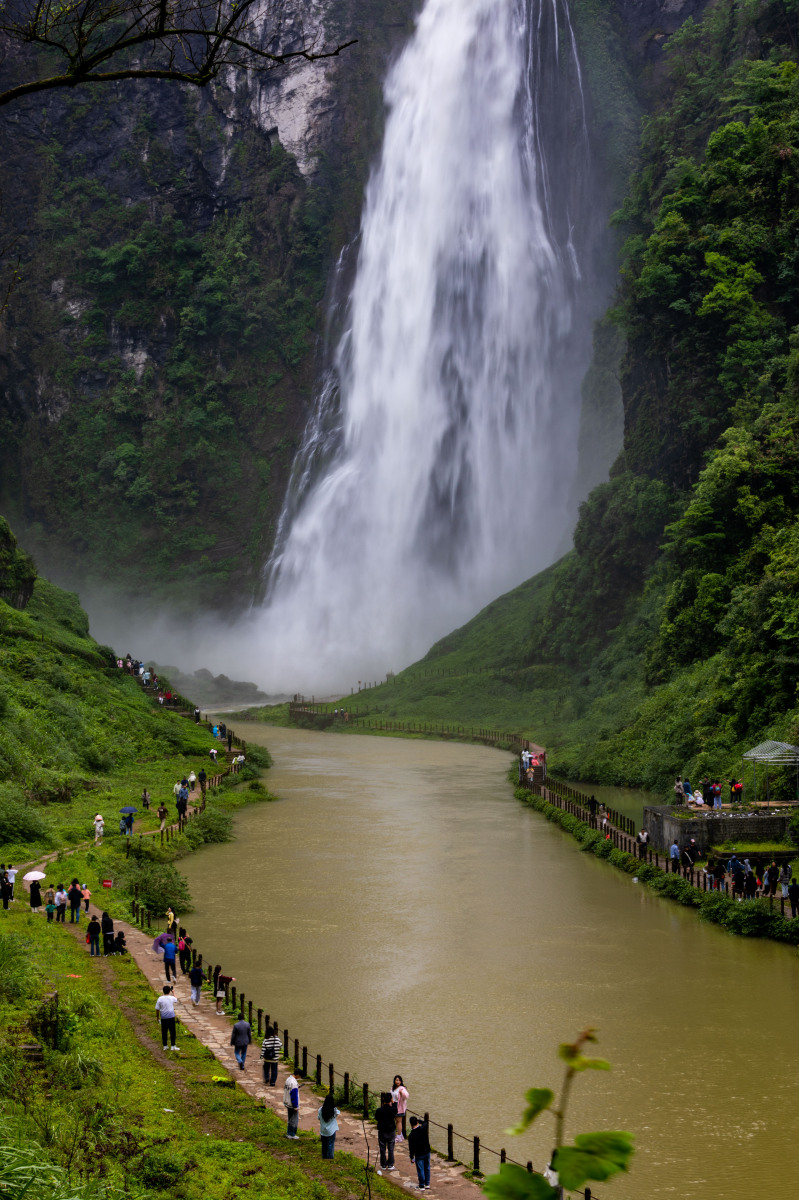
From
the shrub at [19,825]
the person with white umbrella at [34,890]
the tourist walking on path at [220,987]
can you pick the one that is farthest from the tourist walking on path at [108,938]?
the shrub at [19,825]

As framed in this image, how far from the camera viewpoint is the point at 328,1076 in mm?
17547

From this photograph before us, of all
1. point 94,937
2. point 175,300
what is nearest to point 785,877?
point 94,937

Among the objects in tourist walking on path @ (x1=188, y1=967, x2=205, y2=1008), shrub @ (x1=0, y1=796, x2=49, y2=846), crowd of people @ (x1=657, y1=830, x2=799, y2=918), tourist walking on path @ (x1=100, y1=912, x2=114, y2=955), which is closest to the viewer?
tourist walking on path @ (x1=188, y1=967, x2=205, y2=1008)

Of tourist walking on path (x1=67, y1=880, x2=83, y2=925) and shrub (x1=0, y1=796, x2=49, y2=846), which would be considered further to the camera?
shrub (x1=0, y1=796, x2=49, y2=846)

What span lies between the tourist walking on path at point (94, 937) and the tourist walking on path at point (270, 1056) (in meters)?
7.33

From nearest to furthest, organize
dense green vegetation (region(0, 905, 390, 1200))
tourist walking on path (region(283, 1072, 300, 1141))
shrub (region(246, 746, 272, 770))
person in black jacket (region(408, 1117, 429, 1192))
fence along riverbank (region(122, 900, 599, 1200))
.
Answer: dense green vegetation (region(0, 905, 390, 1200)) → person in black jacket (region(408, 1117, 429, 1192)) → fence along riverbank (region(122, 900, 599, 1200)) → tourist walking on path (region(283, 1072, 300, 1141)) → shrub (region(246, 746, 272, 770))

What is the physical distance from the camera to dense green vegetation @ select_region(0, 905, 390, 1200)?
10.4 m

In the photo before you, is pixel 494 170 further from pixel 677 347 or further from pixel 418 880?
pixel 418 880

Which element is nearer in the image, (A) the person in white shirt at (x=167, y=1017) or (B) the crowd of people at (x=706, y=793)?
(A) the person in white shirt at (x=167, y=1017)

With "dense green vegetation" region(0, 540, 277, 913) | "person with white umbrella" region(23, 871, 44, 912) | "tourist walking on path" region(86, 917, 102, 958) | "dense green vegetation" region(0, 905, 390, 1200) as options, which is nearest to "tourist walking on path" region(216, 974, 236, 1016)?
"dense green vegetation" region(0, 905, 390, 1200)

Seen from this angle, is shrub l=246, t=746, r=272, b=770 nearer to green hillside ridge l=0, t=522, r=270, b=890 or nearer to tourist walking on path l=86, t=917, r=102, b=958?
green hillside ridge l=0, t=522, r=270, b=890

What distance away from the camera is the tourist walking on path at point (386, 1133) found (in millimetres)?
13781

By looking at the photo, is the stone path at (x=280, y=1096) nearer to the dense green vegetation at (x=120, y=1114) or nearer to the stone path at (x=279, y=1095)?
the stone path at (x=279, y=1095)

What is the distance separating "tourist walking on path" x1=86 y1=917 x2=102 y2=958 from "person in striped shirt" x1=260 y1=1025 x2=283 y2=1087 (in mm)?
7337
